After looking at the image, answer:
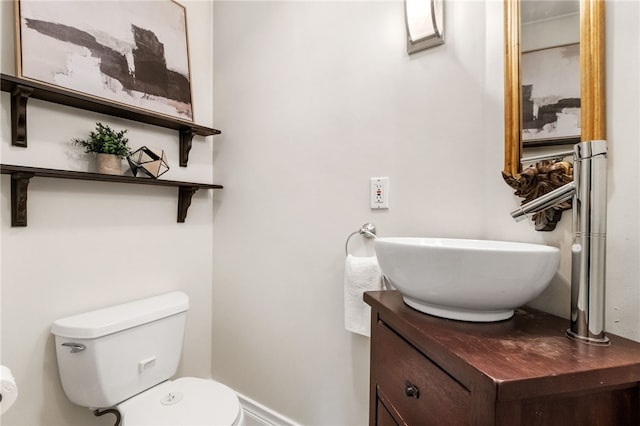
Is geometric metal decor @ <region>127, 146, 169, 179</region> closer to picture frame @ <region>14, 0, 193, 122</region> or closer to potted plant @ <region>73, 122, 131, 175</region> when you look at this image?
potted plant @ <region>73, 122, 131, 175</region>

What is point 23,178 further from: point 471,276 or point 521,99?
point 521,99

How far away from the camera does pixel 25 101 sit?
3.62ft

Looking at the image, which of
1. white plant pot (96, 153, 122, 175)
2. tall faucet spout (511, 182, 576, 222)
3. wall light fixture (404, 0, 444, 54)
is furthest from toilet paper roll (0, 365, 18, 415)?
wall light fixture (404, 0, 444, 54)

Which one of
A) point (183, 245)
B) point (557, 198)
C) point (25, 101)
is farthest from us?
point (183, 245)

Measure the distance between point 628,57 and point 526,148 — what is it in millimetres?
267

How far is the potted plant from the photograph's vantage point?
1.25m

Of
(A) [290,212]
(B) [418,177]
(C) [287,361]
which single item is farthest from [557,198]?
(C) [287,361]

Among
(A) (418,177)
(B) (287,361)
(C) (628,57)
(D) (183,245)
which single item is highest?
(C) (628,57)

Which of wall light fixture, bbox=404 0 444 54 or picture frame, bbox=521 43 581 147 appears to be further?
wall light fixture, bbox=404 0 444 54

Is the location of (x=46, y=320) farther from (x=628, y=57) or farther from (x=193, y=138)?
(x=628, y=57)

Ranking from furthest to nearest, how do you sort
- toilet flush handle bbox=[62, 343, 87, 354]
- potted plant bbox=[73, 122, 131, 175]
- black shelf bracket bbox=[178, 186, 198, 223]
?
black shelf bracket bbox=[178, 186, 198, 223], potted plant bbox=[73, 122, 131, 175], toilet flush handle bbox=[62, 343, 87, 354]

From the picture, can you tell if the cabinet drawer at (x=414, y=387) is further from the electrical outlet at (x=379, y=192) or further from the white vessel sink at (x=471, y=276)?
the electrical outlet at (x=379, y=192)

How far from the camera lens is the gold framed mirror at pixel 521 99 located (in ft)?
2.31

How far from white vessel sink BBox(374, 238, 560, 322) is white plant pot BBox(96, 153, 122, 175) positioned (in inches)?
45.3
